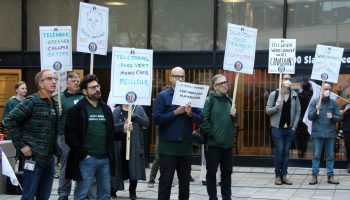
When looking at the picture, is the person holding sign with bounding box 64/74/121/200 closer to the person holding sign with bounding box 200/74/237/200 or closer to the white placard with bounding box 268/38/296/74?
the person holding sign with bounding box 200/74/237/200

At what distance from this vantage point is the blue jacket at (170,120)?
26.0ft

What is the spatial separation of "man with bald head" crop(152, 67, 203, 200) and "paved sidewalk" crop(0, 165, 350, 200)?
80.4 inches

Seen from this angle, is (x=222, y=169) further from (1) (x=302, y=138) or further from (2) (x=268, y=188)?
(1) (x=302, y=138)

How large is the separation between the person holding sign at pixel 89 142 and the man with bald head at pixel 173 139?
85cm

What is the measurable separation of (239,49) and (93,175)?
368 centimetres

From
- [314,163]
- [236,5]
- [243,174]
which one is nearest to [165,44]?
[236,5]

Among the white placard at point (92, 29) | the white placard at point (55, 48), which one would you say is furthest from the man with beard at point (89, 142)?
the white placard at point (92, 29)

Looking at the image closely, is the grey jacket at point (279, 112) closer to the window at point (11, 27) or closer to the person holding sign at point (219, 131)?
the person holding sign at point (219, 131)

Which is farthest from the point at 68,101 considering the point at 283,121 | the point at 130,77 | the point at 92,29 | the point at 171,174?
the point at 283,121

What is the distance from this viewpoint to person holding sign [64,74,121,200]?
7.14 metres

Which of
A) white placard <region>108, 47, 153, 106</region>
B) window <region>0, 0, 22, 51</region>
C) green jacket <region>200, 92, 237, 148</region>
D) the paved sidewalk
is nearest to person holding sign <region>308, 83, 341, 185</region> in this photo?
the paved sidewalk

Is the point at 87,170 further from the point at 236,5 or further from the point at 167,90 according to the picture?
the point at 236,5

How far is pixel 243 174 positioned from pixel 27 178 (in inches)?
278

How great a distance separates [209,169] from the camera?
344 inches
